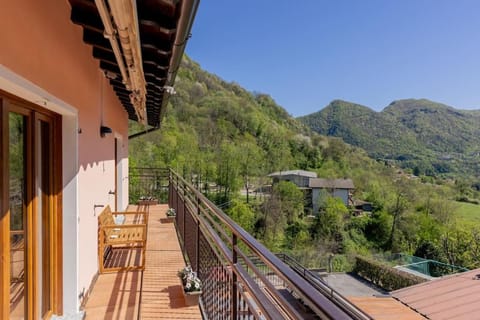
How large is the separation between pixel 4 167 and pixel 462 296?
26.4 ft

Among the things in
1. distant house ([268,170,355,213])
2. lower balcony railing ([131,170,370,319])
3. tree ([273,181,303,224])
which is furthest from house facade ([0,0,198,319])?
distant house ([268,170,355,213])

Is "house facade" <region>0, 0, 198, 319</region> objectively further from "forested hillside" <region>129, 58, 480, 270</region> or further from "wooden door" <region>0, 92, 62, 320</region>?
"forested hillside" <region>129, 58, 480, 270</region>

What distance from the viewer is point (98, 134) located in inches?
142

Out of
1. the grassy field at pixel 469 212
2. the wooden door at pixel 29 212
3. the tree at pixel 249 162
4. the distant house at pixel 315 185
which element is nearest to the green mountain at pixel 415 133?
the grassy field at pixel 469 212

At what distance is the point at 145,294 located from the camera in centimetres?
313

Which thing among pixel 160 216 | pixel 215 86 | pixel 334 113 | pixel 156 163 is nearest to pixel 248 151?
pixel 156 163

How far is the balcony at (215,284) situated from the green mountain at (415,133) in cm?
5830

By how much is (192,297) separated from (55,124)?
1.91 meters

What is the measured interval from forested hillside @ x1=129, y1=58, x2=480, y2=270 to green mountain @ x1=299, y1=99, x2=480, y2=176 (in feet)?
49.9

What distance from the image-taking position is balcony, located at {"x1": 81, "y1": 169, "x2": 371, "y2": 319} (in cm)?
91

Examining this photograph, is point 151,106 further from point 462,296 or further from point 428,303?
Result: point 462,296

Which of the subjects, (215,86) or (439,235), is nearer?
(439,235)

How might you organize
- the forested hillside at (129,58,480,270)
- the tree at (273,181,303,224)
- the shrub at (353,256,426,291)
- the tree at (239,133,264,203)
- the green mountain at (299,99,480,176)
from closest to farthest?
the shrub at (353,256,426,291) < the forested hillside at (129,58,480,270) < the tree at (273,181,303,224) < the tree at (239,133,264,203) < the green mountain at (299,99,480,176)

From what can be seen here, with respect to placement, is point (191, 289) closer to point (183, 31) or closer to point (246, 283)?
point (246, 283)
